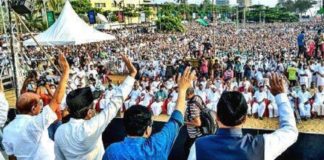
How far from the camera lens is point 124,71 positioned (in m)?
18.4

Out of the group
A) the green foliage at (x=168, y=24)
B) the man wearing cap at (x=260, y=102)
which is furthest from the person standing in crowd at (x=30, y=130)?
the green foliage at (x=168, y=24)

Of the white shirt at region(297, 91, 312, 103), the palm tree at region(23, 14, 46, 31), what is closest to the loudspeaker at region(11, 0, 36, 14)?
the white shirt at region(297, 91, 312, 103)

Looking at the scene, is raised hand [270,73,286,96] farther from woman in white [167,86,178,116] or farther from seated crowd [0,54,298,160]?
woman in white [167,86,178,116]

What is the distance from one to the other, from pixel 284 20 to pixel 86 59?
6336cm

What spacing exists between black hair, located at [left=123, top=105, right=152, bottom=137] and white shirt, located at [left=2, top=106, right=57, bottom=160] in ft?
1.96

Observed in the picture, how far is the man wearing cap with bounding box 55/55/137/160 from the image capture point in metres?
2.28

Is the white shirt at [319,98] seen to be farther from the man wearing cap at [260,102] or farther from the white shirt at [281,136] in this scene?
the white shirt at [281,136]

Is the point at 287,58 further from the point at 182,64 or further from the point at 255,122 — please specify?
the point at 255,122

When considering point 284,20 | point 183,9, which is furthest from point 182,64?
point 284,20

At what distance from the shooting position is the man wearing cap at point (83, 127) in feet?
7.47

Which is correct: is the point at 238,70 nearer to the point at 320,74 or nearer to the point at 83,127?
the point at 320,74

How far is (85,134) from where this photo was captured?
2.27 m

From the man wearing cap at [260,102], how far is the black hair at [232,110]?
8430mm

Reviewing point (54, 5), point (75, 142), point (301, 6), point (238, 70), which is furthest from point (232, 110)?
point (301, 6)
